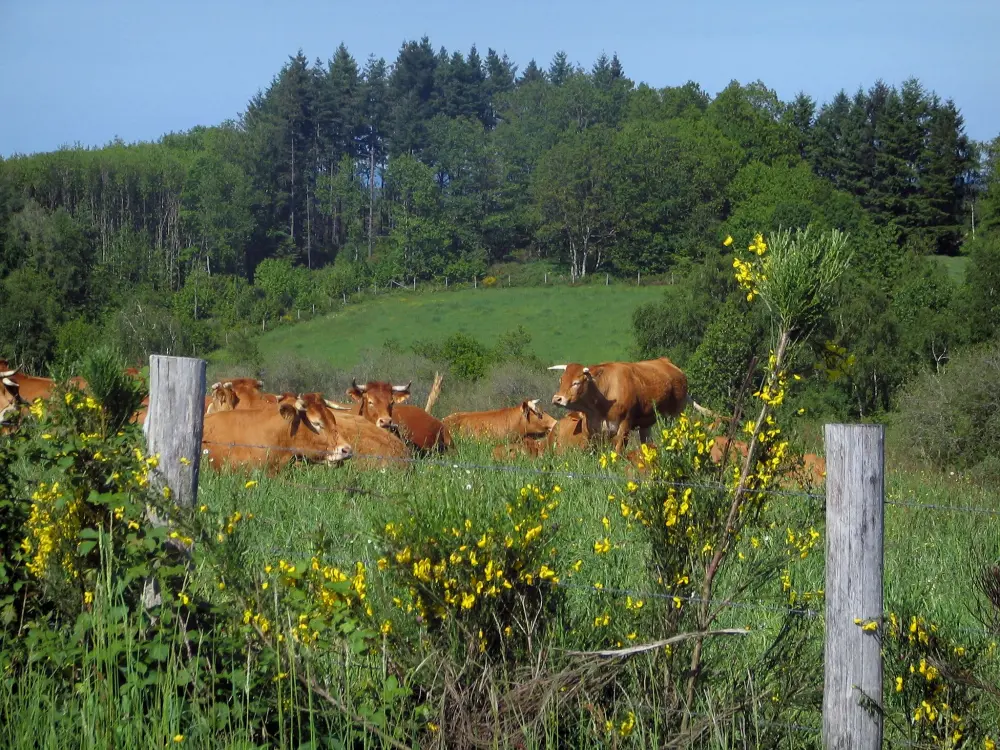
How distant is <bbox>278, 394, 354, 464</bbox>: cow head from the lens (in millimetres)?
12555

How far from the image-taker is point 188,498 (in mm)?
4598

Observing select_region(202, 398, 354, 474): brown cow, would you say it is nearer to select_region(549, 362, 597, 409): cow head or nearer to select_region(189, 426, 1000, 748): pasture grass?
select_region(189, 426, 1000, 748): pasture grass

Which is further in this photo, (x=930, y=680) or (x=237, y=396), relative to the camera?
(x=237, y=396)

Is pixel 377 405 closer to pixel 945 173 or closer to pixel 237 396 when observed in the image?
pixel 237 396

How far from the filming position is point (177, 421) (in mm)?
4656

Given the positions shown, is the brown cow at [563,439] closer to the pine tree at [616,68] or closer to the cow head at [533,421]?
the cow head at [533,421]

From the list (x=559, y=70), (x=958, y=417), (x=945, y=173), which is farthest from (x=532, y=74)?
(x=958, y=417)

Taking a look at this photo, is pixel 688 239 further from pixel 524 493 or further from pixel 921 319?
pixel 524 493

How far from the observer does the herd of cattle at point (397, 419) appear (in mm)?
12352

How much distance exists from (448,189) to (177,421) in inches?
4135

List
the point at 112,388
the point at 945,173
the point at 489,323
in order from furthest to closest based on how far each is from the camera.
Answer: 1. the point at 945,173
2. the point at 489,323
3. the point at 112,388

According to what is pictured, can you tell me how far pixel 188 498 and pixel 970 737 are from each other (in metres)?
3.05

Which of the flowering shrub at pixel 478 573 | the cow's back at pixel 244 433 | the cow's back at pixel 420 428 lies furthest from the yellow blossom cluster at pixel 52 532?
the cow's back at pixel 420 428

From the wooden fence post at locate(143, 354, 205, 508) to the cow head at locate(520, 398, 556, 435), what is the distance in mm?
11705
